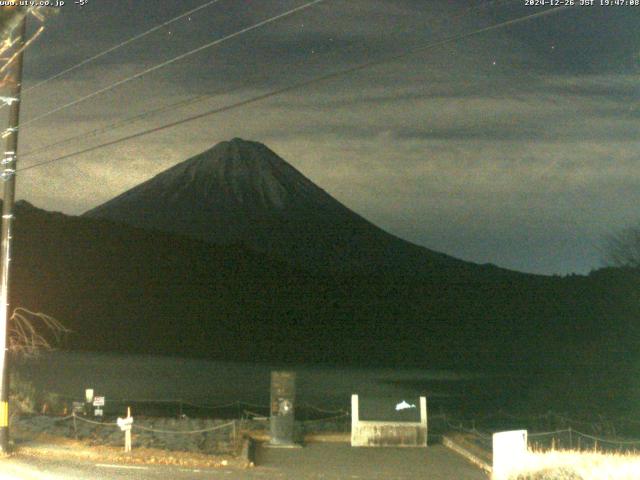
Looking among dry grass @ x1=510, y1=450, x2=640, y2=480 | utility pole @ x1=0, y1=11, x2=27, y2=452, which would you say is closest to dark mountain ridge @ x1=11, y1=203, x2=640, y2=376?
utility pole @ x1=0, y1=11, x2=27, y2=452

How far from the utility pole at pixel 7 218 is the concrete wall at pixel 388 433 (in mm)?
7654

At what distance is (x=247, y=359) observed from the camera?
68625 mm

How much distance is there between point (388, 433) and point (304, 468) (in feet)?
13.8

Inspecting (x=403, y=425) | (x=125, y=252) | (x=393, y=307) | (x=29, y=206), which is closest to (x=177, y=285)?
(x=125, y=252)

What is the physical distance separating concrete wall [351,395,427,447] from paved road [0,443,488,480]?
44 cm

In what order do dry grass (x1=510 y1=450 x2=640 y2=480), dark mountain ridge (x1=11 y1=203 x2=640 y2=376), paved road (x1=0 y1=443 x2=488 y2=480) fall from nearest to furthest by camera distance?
dry grass (x1=510 y1=450 x2=640 y2=480) < paved road (x1=0 y1=443 x2=488 y2=480) < dark mountain ridge (x1=11 y1=203 x2=640 y2=376)

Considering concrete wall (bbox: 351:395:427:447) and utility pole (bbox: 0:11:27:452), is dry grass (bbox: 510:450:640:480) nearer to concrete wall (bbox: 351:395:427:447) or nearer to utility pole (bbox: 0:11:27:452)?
concrete wall (bbox: 351:395:427:447)

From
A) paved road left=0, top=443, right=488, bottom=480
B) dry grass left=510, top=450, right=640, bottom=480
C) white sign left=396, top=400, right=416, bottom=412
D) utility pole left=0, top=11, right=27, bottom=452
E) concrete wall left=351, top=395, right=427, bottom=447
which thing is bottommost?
paved road left=0, top=443, right=488, bottom=480

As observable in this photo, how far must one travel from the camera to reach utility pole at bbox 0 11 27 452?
53.1 feet

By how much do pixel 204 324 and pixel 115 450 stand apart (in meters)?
65.4

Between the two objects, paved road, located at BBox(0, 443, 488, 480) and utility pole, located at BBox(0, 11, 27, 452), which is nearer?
paved road, located at BBox(0, 443, 488, 480)

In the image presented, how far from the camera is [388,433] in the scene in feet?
67.1

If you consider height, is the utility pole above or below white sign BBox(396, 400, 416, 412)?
above

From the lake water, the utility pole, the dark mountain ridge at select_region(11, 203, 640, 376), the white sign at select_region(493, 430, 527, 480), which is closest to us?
the white sign at select_region(493, 430, 527, 480)
